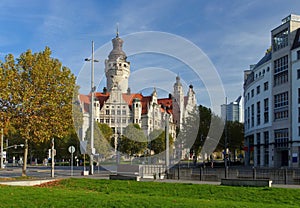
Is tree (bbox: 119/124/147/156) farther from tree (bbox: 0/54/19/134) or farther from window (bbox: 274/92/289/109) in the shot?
tree (bbox: 0/54/19/134)

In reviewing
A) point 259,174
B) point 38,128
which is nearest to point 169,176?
point 259,174

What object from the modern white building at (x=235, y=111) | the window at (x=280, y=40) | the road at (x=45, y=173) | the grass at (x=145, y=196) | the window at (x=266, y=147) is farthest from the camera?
the modern white building at (x=235, y=111)

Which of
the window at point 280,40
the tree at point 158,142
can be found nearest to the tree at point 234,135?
the tree at point 158,142

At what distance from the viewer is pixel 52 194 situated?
17938mm

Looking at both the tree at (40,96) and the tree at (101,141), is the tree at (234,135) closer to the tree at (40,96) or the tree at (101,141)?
the tree at (101,141)

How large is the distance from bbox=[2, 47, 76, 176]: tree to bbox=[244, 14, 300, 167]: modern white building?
3877 centimetres

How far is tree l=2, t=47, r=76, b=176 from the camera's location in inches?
1233

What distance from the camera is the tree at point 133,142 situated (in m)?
83.8

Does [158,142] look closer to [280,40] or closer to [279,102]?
[279,102]

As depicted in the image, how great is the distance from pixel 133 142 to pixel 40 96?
175 feet

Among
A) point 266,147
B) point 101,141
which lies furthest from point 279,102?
point 101,141

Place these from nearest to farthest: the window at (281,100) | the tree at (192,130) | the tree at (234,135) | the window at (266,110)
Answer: the window at (281,100) < the window at (266,110) < the tree at (192,130) < the tree at (234,135)

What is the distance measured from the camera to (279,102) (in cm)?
6500

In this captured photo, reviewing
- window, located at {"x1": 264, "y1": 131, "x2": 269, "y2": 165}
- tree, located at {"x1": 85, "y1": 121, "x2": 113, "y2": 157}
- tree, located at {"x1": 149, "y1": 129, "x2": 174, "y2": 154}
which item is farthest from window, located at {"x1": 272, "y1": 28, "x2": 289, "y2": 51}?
tree, located at {"x1": 85, "y1": 121, "x2": 113, "y2": 157}
